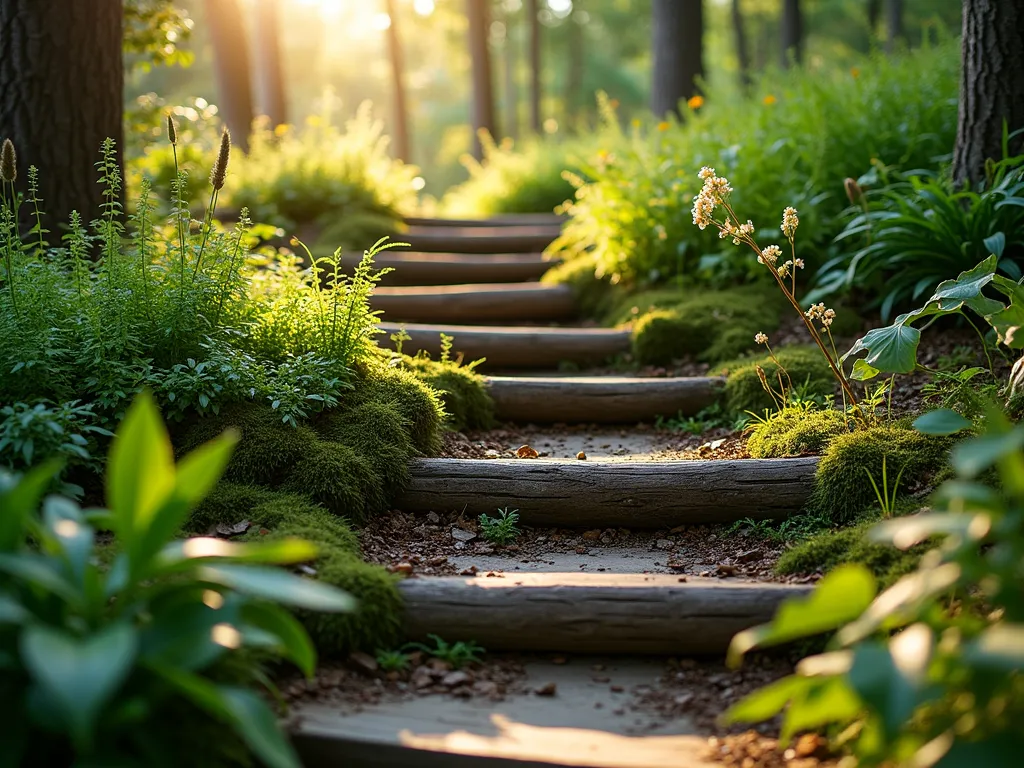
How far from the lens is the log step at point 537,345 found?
5.29 metres

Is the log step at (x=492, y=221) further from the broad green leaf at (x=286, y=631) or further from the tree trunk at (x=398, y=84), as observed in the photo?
the tree trunk at (x=398, y=84)

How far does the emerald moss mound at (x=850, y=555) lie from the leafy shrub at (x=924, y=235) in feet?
6.12

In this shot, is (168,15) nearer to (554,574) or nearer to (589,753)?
(554,574)

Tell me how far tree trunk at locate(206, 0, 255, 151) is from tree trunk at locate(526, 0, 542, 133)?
29.7 ft

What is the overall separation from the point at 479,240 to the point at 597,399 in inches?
145

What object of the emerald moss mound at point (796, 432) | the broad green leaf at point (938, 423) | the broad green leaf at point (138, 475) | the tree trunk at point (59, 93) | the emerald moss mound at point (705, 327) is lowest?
the emerald moss mound at point (796, 432)

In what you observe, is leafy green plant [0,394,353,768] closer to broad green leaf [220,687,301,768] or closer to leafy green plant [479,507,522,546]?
broad green leaf [220,687,301,768]

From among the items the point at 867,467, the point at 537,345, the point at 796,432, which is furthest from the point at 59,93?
the point at 867,467

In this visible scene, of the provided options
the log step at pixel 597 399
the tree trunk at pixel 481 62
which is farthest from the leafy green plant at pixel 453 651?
the tree trunk at pixel 481 62

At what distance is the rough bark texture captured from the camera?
13.0 meters

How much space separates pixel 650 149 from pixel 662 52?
3633mm

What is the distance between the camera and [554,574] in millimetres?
2885

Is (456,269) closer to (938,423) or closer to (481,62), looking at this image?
(938,423)

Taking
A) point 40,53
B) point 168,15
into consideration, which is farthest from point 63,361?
point 168,15
